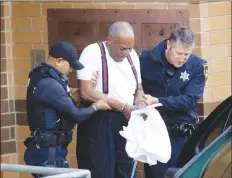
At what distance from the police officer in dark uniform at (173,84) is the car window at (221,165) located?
2024mm

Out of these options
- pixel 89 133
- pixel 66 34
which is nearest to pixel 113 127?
pixel 89 133

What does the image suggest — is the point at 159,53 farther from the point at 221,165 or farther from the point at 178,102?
the point at 221,165

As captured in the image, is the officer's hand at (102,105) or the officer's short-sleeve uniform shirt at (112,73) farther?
the officer's short-sleeve uniform shirt at (112,73)

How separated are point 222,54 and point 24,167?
417cm

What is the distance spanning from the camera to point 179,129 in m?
7.44

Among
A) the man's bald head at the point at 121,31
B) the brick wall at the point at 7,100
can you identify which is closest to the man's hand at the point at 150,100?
the man's bald head at the point at 121,31

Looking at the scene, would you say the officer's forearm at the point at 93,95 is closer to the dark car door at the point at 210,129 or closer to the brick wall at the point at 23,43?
the dark car door at the point at 210,129

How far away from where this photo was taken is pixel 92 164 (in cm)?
726

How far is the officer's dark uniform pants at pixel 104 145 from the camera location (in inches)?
282

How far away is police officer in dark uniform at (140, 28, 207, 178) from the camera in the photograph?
287 inches

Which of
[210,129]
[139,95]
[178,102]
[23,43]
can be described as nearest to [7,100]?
[23,43]

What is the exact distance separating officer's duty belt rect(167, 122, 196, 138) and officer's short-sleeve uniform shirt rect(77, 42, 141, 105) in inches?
19.6

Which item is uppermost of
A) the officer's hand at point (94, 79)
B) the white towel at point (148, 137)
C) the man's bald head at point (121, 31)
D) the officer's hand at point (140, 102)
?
the man's bald head at point (121, 31)

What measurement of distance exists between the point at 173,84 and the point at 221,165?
2253 millimetres
